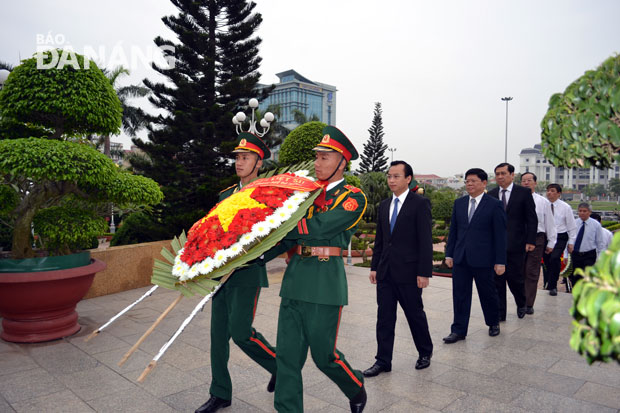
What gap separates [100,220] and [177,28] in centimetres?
1125

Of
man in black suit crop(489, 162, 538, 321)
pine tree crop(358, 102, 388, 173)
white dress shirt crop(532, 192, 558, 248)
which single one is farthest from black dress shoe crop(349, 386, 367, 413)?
pine tree crop(358, 102, 388, 173)

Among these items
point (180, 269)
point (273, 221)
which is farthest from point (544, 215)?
point (180, 269)

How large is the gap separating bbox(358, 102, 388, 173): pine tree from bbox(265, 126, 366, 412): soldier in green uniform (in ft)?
135

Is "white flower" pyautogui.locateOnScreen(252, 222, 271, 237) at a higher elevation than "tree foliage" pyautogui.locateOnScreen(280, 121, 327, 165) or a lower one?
lower

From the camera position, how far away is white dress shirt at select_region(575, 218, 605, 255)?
7.11 meters

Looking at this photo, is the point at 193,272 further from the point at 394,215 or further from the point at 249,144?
the point at 394,215

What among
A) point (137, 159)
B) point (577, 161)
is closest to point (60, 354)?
point (577, 161)

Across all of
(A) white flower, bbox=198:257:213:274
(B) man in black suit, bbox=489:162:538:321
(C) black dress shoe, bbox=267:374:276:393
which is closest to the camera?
(A) white flower, bbox=198:257:213:274

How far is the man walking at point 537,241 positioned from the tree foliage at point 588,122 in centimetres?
517

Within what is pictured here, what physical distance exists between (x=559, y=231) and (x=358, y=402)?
584 cm

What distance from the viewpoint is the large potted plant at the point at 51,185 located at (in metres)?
4.71

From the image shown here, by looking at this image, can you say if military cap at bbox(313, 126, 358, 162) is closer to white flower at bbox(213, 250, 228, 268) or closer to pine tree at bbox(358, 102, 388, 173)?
white flower at bbox(213, 250, 228, 268)

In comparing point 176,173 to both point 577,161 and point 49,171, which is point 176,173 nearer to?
point 49,171

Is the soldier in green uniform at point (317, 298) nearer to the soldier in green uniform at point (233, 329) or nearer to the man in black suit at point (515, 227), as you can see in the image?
the soldier in green uniform at point (233, 329)
